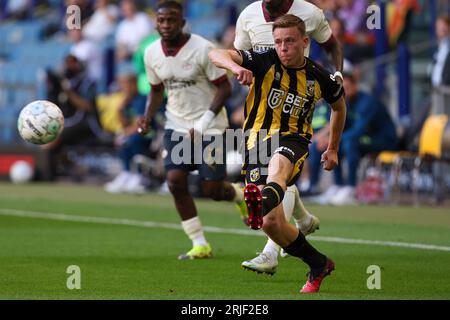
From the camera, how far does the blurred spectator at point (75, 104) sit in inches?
952

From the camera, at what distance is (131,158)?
863 inches

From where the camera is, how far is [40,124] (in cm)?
1073

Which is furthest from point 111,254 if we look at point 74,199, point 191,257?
point 74,199

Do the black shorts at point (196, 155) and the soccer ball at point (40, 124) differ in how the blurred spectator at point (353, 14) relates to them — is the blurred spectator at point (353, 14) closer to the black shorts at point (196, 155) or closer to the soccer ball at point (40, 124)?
the black shorts at point (196, 155)

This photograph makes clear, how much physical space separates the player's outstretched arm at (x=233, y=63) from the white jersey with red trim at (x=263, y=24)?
5.17 feet


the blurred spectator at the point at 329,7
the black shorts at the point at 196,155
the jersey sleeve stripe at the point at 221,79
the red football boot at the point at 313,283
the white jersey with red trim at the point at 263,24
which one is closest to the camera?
the red football boot at the point at 313,283

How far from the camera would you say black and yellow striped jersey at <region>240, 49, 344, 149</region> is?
8.88 metres

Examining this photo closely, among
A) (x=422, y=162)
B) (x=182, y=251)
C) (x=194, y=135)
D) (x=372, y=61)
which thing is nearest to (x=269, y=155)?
(x=194, y=135)

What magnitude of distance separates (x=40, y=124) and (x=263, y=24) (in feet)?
7.44

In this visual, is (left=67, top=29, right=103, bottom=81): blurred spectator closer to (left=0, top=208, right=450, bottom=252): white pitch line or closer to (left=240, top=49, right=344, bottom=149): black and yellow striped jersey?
(left=0, top=208, right=450, bottom=252): white pitch line

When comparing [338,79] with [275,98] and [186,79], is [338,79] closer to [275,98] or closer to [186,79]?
[275,98]

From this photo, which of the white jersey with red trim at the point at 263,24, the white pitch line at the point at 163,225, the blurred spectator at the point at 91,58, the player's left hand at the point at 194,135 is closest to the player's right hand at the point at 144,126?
the player's left hand at the point at 194,135

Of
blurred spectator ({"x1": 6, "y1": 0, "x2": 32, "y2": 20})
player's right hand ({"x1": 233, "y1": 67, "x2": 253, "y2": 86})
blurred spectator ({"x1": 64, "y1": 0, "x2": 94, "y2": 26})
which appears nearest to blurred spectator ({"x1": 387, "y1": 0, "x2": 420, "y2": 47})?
blurred spectator ({"x1": 64, "y1": 0, "x2": 94, "y2": 26})
